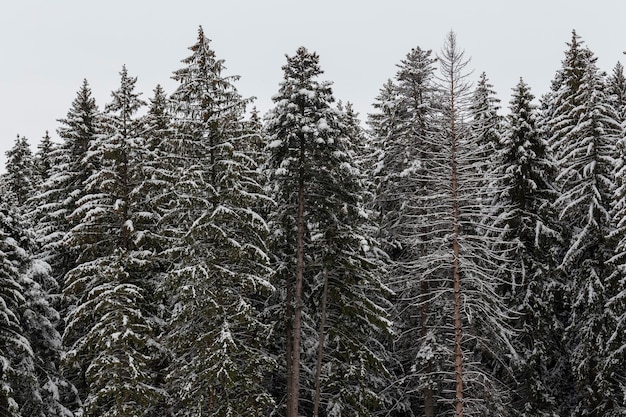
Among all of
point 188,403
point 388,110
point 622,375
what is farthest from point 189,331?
point 622,375

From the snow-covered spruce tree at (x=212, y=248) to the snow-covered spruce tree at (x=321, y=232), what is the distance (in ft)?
4.80

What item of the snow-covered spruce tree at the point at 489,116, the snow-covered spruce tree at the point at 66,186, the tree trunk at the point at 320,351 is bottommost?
the tree trunk at the point at 320,351

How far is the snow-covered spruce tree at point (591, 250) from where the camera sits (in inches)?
955

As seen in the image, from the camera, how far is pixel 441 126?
18.3 metres

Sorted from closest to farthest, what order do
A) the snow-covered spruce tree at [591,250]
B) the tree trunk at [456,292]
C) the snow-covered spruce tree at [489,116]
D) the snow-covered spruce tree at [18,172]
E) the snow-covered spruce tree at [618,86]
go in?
the tree trunk at [456,292] → the snow-covered spruce tree at [591,250] → the snow-covered spruce tree at [489,116] → the snow-covered spruce tree at [618,86] → the snow-covered spruce tree at [18,172]

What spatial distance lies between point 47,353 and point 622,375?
23.5 m

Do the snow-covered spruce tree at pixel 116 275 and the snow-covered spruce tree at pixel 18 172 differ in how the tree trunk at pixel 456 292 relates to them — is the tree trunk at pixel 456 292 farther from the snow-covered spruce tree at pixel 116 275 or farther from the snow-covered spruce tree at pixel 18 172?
the snow-covered spruce tree at pixel 18 172

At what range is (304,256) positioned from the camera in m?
24.5

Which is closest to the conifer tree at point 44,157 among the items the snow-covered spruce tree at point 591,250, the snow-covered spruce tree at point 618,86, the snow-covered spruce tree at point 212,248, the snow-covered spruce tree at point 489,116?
the snow-covered spruce tree at point 212,248

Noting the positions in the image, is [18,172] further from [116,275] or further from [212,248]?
[212,248]

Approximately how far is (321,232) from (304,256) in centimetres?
118

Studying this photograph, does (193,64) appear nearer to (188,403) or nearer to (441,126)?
(441,126)

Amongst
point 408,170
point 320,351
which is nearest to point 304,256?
→ point 320,351

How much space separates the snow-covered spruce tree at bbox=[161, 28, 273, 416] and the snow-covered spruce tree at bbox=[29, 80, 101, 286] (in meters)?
6.64
